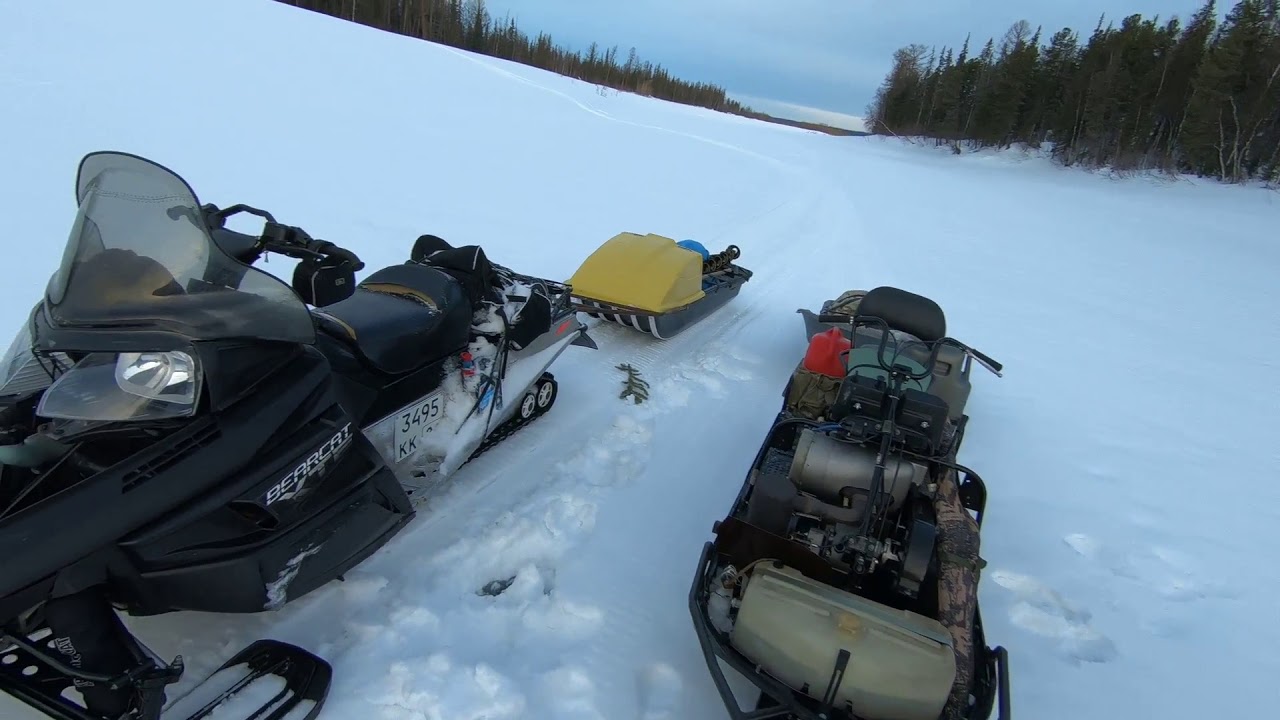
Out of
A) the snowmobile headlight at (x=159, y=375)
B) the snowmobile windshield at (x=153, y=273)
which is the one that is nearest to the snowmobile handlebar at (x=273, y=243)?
the snowmobile windshield at (x=153, y=273)

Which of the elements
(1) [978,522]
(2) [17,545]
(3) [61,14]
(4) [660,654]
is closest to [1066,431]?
(1) [978,522]

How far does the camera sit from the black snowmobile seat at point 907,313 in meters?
4.19

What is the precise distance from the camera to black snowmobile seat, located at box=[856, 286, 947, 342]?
419 centimetres

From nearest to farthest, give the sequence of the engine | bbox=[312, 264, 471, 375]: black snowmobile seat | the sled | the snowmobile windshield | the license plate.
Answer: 1. the snowmobile windshield
2. the engine
3. bbox=[312, 264, 471, 375]: black snowmobile seat
4. the license plate
5. the sled

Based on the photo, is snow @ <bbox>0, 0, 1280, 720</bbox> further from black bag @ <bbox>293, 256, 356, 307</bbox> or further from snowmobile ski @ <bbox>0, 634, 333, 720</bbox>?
black bag @ <bbox>293, 256, 356, 307</bbox>

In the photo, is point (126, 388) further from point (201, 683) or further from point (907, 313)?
point (907, 313)

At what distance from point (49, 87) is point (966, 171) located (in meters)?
23.4

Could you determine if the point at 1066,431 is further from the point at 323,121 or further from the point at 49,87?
the point at 49,87

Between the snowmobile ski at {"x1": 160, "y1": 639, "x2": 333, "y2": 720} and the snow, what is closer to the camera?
the snowmobile ski at {"x1": 160, "y1": 639, "x2": 333, "y2": 720}

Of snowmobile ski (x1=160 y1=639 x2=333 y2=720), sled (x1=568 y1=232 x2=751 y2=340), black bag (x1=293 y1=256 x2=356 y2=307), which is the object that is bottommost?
snowmobile ski (x1=160 y1=639 x2=333 y2=720)

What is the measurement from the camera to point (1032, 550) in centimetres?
344

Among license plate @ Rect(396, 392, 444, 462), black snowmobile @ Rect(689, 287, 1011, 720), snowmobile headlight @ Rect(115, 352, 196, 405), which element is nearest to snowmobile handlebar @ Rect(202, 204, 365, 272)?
snowmobile headlight @ Rect(115, 352, 196, 405)

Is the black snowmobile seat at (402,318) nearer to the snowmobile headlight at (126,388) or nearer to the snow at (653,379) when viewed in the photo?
the snow at (653,379)

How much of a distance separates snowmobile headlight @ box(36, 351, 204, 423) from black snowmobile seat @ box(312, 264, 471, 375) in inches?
33.7
